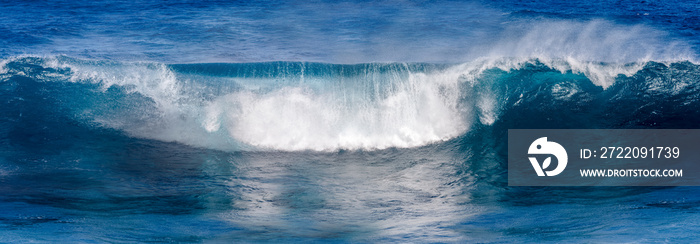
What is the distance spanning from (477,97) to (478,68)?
1.93ft

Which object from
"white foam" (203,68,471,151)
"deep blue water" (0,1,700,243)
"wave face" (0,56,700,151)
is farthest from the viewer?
"wave face" (0,56,700,151)

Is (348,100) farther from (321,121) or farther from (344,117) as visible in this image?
(321,121)

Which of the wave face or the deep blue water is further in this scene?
the wave face

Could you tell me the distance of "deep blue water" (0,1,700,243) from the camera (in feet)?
24.5

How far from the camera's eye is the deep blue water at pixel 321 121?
24.5 feet

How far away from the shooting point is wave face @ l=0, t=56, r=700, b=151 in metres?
11.3

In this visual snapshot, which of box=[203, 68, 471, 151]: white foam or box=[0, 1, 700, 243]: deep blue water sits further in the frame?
box=[203, 68, 471, 151]: white foam

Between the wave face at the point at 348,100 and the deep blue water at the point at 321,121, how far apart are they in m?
0.03

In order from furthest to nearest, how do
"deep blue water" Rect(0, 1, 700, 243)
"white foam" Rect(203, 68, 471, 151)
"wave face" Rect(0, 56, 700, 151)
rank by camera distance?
"wave face" Rect(0, 56, 700, 151) < "white foam" Rect(203, 68, 471, 151) < "deep blue water" Rect(0, 1, 700, 243)

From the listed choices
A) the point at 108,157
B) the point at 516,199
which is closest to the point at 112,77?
the point at 108,157

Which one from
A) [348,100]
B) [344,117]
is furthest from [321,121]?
[348,100]

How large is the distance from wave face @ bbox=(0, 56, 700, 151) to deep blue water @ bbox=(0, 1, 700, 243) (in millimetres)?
35

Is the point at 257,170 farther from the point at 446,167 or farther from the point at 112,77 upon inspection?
the point at 112,77

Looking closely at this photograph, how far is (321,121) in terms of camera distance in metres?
11.4
